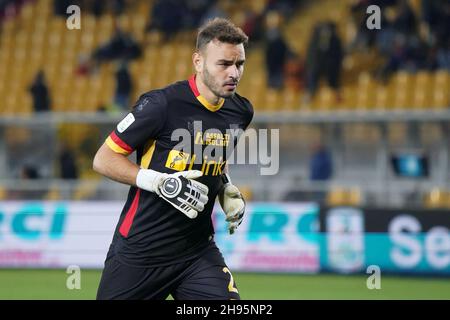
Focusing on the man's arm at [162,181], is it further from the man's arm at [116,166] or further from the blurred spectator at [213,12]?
the blurred spectator at [213,12]

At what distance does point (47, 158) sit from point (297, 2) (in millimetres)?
6948

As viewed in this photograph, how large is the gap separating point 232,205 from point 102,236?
9307 millimetres

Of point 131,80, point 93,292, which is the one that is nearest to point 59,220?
point 93,292

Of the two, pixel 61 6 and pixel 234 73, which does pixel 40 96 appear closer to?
pixel 61 6

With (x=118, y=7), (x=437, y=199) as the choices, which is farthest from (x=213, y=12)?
(x=437, y=199)

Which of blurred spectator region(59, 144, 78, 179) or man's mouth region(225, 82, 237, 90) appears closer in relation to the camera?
man's mouth region(225, 82, 237, 90)

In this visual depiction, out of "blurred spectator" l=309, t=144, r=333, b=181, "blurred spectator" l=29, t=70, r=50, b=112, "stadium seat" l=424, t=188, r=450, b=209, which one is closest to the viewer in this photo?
"stadium seat" l=424, t=188, r=450, b=209

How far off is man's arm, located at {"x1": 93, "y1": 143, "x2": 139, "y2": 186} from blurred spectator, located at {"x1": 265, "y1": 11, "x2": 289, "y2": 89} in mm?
13690

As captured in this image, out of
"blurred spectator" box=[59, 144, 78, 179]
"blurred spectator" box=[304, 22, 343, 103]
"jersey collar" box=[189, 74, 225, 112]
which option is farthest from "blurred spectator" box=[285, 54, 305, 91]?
"jersey collar" box=[189, 74, 225, 112]

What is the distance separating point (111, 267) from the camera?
22.0 feet

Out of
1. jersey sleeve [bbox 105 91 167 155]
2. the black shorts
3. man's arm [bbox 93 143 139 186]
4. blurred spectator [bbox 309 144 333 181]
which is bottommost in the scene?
the black shorts

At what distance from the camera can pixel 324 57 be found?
63.9 ft

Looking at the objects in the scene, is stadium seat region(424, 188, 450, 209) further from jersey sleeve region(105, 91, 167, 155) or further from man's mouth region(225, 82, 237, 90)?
jersey sleeve region(105, 91, 167, 155)

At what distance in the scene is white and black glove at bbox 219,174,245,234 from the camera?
7074 millimetres
